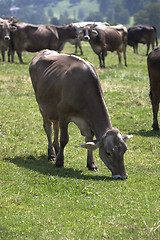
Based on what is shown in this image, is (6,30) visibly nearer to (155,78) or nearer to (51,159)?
(155,78)

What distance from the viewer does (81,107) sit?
8.82 m

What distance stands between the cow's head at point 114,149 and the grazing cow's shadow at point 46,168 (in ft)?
0.92

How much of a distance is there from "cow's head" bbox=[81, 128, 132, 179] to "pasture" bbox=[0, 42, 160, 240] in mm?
228

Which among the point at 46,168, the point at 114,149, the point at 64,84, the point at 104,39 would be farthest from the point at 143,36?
the point at 114,149

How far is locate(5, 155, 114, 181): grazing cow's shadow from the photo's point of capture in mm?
8758

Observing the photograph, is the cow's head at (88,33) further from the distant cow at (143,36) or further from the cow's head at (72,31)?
the distant cow at (143,36)

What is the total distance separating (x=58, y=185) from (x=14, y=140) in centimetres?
370

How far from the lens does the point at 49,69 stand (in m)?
9.98

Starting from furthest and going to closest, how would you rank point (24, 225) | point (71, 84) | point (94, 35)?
point (94, 35) < point (71, 84) < point (24, 225)

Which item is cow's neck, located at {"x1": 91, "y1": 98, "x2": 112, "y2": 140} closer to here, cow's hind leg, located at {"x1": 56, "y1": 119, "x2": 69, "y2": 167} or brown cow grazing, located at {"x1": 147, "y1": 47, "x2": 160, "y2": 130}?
cow's hind leg, located at {"x1": 56, "y1": 119, "x2": 69, "y2": 167}

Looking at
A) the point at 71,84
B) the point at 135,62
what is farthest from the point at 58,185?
the point at 135,62

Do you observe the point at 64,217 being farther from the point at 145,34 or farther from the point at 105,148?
the point at 145,34

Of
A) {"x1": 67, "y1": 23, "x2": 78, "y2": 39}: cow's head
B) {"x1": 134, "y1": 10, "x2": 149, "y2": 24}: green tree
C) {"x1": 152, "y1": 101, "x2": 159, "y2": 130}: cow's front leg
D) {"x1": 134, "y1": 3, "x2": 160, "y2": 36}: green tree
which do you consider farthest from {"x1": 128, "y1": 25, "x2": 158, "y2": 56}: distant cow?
{"x1": 134, "y1": 10, "x2": 149, "y2": 24}: green tree

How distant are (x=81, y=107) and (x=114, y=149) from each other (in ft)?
3.94
